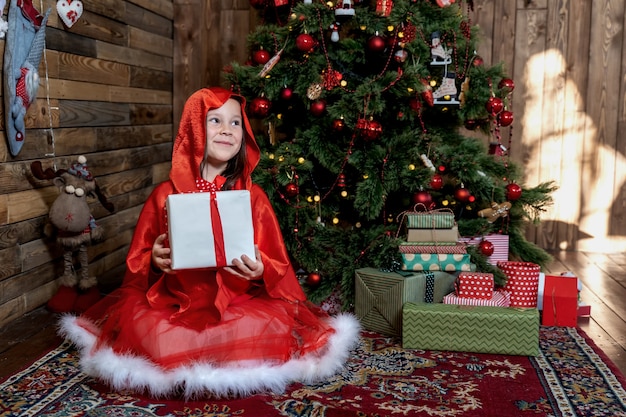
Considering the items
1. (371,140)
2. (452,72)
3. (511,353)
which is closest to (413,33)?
(452,72)

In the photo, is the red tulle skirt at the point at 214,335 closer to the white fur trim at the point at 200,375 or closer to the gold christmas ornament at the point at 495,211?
the white fur trim at the point at 200,375

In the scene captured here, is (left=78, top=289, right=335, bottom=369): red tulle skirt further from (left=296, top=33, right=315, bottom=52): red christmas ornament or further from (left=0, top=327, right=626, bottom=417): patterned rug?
(left=296, top=33, right=315, bottom=52): red christmas ornament

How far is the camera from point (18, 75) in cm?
252

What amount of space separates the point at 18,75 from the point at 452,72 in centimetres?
176

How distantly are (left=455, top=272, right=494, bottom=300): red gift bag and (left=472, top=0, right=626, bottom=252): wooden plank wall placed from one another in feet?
6.08

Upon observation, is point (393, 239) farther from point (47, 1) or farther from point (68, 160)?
point (47, 1)

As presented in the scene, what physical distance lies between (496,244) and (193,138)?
1488 millimetres

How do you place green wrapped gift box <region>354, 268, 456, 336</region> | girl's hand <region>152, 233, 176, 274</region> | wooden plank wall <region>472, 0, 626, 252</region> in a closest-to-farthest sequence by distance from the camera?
girl's hand <region>152, 233, 176, 274</region>, green wrapped gift box <region>354, 268, 456, 336</region>, wooden plank wall <region>472, 0, 626, 252</region>

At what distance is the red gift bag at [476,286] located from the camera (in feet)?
8.54

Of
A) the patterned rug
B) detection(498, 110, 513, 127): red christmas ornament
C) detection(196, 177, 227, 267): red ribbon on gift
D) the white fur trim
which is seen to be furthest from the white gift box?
detection(498, 110, 513, 127): red christmas ornament

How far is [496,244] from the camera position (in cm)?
300

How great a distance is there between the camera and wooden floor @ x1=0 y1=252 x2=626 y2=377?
2318mm

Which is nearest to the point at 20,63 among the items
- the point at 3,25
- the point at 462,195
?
the point at 3,25

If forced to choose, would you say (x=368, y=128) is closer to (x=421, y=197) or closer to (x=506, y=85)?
(x=421, y=197)
